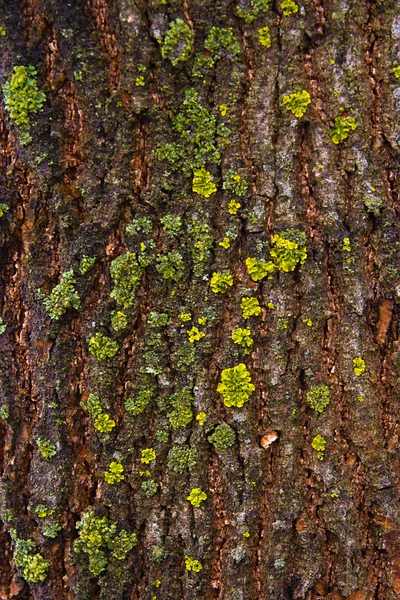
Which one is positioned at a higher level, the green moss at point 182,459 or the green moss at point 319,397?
the green moss at point 319,397

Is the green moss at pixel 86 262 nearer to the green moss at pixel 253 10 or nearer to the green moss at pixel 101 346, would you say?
the green moss at pixel 101 346

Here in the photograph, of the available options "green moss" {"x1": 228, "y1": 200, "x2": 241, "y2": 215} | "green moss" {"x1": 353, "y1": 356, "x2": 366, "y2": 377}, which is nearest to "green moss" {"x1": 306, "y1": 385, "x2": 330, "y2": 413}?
"green moss" {"x1": 353, "y1": 356, "x2": 366, "y2": 377}

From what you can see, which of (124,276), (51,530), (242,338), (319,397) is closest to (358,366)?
(319,397)

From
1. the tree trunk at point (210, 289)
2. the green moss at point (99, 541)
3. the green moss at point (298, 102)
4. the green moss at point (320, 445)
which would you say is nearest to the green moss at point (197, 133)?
the tree trunk at point (210, 289)

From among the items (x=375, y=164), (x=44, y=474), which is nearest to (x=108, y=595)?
(x=44, y=474)

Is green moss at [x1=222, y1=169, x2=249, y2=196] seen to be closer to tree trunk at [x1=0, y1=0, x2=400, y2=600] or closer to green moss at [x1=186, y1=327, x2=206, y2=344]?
tree trunk at [x1=0, y1=0, x2=400, y2=600]
